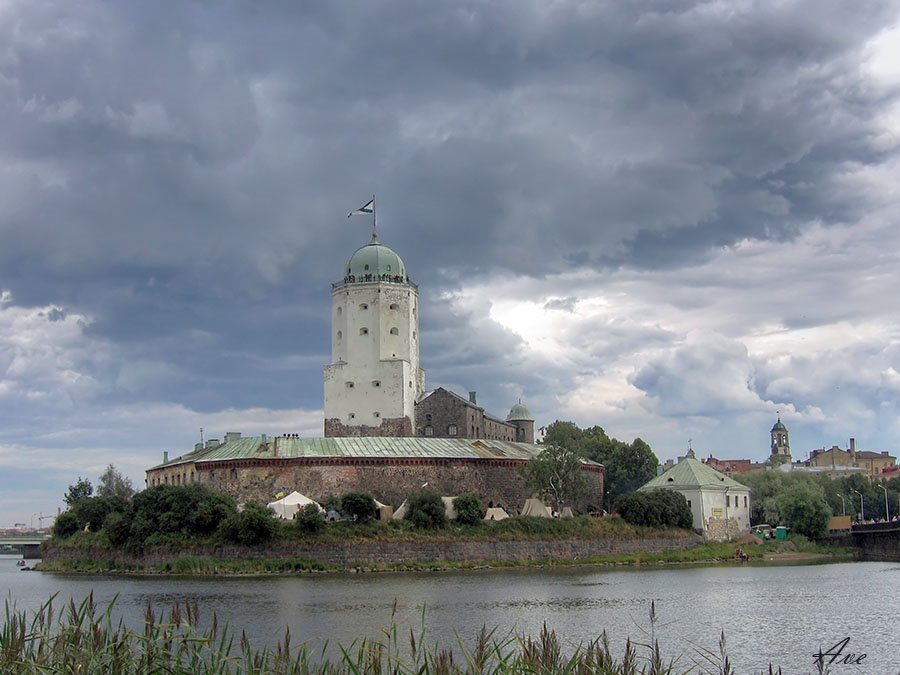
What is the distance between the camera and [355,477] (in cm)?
8256

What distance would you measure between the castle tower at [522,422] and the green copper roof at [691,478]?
25941mm

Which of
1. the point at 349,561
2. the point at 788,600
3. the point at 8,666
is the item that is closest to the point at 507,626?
the point at 788,600

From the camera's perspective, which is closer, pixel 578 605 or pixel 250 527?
pixel 578 605

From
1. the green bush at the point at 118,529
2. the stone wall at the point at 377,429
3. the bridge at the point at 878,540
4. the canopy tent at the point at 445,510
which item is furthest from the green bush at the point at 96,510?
the bridge at the point at 878,540

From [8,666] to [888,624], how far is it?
1222 inches

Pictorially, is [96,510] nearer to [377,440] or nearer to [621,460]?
[377,440]

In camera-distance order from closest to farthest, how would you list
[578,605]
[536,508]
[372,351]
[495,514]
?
[578,605]
[495,514]
[536,508]
[372,351]

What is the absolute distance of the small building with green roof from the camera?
89.1 m

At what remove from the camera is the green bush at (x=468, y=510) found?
75.1 meters

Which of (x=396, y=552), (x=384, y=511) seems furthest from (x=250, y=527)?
(x=384, y=511)

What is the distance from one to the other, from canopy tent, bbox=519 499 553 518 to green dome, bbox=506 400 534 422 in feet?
119

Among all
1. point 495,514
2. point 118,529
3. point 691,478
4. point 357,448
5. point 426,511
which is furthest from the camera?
point 691,478

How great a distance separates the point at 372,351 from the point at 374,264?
325 inches

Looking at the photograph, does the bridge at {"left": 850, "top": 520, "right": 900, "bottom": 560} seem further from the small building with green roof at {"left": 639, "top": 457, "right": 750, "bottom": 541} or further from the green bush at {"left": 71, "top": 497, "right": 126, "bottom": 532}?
the green bush at {"left": 71, "top": 497, "right": 126, "bottom": 532}
